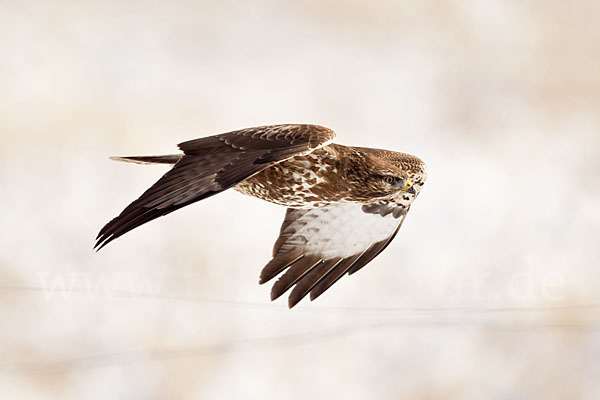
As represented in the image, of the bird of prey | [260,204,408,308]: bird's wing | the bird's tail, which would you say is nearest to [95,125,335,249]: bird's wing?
the bird of prey

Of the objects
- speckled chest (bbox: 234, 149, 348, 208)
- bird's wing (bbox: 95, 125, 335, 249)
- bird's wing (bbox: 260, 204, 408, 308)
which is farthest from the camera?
bird's wing (bbox: 260, 204, 408, 308)

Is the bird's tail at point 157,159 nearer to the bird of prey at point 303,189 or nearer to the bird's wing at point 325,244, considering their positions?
the bird of prey at point 303,189

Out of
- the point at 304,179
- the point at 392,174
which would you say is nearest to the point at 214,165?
the point at 304,179

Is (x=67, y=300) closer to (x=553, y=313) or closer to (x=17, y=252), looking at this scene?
(x=17, y=252)

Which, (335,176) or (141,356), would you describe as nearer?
(335,176)

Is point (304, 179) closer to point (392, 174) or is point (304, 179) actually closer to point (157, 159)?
point (392, 174)

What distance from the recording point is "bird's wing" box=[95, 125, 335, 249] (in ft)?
3.65

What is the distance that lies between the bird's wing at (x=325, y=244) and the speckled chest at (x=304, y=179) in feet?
0.62

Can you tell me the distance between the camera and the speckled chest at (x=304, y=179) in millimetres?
1377

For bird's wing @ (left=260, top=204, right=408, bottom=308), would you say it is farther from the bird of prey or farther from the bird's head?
the bird's head

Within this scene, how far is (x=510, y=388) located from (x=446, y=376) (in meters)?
0.20

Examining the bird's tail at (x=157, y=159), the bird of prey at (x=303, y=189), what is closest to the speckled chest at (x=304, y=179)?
the bird of prey at (x=303, y=189)

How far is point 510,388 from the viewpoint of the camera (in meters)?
2.21

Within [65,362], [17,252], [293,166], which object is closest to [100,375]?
[65,362]
